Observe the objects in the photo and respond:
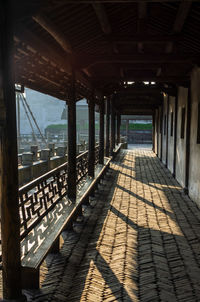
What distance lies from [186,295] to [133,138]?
38472 millimetres

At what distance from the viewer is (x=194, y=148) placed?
8.21 meters

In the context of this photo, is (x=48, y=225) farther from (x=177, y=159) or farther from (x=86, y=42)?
(x=177, y=159)

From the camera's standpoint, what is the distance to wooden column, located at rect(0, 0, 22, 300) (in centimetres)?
308

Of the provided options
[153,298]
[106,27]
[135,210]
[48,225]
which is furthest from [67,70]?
[153,298]

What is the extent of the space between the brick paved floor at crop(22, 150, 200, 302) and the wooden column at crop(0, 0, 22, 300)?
59cm

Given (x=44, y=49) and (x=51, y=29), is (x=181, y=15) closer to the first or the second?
(x=51, y=29)

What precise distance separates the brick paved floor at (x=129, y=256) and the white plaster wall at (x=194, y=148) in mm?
408

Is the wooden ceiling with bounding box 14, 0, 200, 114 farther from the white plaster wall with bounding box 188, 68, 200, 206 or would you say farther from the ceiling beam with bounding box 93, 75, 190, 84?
the ceiling beam with bounding box 93, 75, 190, 84

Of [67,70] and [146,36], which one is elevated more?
[146,36]

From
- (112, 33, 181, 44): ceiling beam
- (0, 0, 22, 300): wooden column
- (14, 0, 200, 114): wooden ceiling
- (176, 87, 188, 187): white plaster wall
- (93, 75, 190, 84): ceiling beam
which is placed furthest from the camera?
(176, 87, 188, 187): white plaster wall

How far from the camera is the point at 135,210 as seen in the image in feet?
24.4

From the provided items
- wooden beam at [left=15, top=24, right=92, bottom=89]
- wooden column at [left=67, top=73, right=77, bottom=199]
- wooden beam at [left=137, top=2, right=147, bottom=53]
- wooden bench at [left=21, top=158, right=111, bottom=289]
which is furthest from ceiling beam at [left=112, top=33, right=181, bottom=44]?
wooden bench at [left=21, top=158, right=111, bottom=289]

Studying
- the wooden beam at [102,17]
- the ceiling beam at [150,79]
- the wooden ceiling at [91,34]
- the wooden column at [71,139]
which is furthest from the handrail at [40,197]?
the wooden beam at [102,17]

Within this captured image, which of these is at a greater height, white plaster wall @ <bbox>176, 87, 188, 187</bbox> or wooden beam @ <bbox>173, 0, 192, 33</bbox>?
wooden beam @ <bbox>173, 0, 192, 33</bbox>
